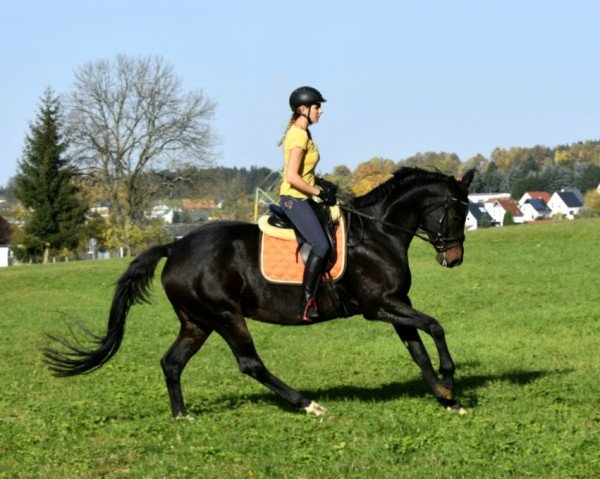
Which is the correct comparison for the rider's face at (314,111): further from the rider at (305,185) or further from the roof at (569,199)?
the roof at (569,199)

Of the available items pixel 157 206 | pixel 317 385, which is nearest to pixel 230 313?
pixel 317 385

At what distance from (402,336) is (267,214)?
2.03m

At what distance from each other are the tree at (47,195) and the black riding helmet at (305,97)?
72659 mm

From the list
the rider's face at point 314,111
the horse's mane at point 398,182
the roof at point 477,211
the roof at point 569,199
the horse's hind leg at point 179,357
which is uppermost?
the roof at point 569,199

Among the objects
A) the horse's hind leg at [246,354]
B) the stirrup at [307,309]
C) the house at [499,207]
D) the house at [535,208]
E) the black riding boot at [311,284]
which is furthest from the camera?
the house at [535,208]

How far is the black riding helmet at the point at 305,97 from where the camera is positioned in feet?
36.8

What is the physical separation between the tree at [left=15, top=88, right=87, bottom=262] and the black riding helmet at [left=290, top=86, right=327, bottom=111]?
7266cm

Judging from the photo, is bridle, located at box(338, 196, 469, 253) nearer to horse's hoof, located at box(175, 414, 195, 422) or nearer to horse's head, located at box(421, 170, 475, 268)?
horse's head, located at box(421, 170, 475, 268)

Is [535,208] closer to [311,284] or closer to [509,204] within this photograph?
[509,204]

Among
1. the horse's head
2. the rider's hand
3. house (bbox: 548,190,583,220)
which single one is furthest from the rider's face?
house (bbox: 548,190,583,220)

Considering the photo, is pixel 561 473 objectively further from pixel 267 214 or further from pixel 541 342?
pixel 541 342

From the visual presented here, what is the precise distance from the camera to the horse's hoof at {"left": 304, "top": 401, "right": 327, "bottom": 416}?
1097cm

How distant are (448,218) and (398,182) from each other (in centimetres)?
71

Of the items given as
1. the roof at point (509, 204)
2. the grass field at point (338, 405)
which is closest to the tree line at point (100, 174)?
the grass field at point (338, 405)
